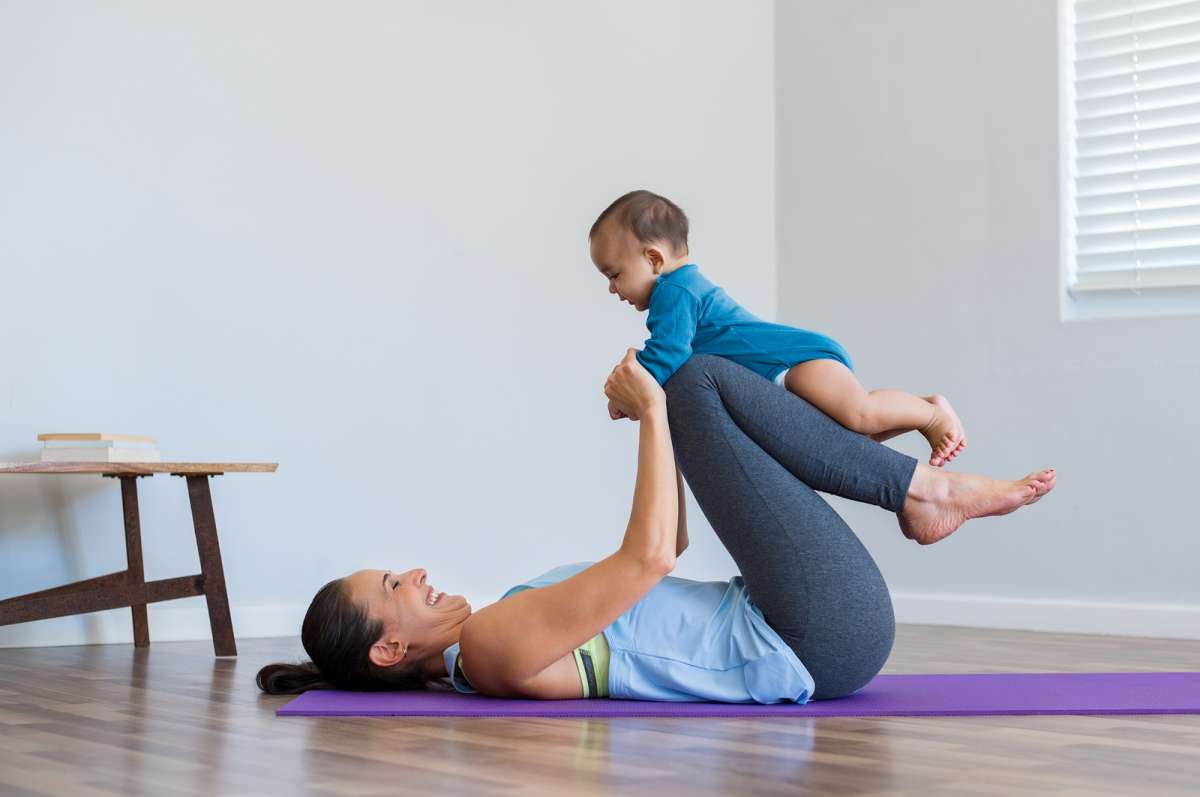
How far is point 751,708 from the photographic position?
2160 millimetres

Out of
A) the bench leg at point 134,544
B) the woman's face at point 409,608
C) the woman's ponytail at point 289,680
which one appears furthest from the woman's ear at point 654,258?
the bench leg at point 134,544

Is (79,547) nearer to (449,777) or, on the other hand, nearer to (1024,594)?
(449,777)

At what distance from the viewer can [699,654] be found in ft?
7.16

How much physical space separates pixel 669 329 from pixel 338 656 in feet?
2.60

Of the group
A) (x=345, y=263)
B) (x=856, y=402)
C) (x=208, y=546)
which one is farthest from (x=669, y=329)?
(x=345, y=263)

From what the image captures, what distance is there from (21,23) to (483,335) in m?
1.60

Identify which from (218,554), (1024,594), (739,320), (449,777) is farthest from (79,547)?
(1024,594)

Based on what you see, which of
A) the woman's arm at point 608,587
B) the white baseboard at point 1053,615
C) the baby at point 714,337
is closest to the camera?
the woman's arm at point 608,587

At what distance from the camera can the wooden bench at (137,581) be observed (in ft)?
10.2

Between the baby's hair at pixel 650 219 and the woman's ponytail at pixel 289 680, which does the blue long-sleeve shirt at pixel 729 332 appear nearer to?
the baby's hair at pixel 650 219

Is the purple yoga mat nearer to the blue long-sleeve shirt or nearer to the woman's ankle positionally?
the woman's ankle

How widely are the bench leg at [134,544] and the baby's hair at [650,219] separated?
5.56 feet

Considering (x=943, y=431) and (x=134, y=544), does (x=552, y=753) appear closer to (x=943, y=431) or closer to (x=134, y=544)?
(x=943, y=431)

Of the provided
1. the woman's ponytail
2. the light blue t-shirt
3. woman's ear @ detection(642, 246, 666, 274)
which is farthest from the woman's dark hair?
woman's ear @ detection(642, 246, 666, 274)
